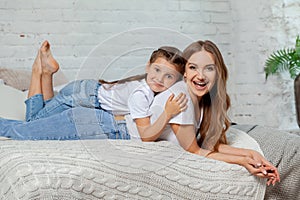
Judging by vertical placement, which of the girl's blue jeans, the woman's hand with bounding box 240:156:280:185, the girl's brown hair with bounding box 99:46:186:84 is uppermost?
the girl's brown hair with bounding box 99:46:186:84

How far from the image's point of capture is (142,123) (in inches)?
62.4

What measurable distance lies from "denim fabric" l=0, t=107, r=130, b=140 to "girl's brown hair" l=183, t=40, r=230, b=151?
251mm

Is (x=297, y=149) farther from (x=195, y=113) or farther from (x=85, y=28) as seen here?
(x=85, y=28)

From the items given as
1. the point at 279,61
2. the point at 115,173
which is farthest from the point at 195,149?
the point at 279,61

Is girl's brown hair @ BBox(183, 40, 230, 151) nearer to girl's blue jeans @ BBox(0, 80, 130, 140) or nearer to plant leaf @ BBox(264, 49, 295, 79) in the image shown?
girl's blue jeans @ BBox(0, 80, 130, 140)

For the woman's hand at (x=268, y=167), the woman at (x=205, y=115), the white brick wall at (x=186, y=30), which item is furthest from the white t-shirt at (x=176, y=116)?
the white brick wall at (x=186, y=30)

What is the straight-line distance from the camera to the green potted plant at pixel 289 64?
3.02 m

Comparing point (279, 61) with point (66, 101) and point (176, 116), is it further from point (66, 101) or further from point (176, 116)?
point (176, 116)

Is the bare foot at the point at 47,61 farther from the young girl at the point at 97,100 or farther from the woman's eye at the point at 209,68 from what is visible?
the woman's eye at the point at 209,68

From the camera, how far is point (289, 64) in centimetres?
310

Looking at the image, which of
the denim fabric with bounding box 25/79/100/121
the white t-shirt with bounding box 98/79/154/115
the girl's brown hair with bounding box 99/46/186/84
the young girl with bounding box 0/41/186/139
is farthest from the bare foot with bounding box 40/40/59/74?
the girl's brown hair with bounding box 99/46/186/84

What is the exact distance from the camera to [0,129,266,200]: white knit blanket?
4.12 ft

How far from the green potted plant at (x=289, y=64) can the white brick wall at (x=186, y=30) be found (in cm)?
12

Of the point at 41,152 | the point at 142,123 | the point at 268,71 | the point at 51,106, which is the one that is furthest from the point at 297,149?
the point at 268,71
